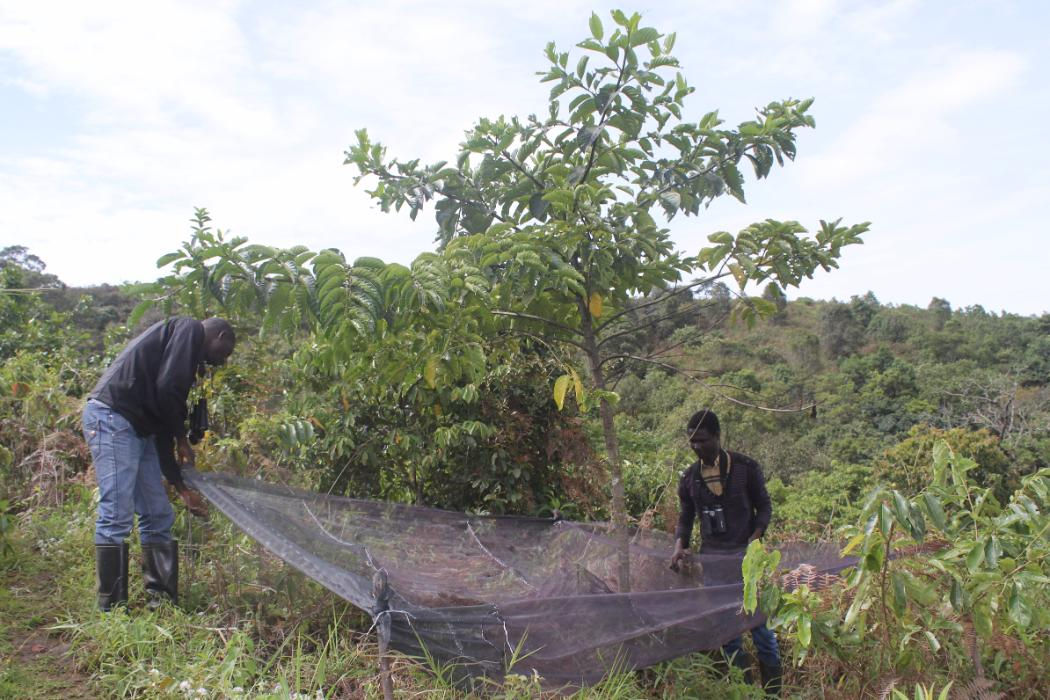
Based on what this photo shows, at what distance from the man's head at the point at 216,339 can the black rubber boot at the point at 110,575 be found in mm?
962

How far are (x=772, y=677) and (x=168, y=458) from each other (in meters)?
3.02

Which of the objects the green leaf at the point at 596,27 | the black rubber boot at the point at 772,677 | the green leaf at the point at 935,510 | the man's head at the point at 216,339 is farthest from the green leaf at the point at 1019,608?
the man's head at the point at 216,339

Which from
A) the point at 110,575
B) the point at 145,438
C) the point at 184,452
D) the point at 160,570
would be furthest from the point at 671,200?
the point at 110,575

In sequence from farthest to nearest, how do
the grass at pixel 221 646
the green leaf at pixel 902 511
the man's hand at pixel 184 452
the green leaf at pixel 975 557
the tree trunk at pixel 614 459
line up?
the man's hand at pixel 184 452
the tree trunk at pixel 614 459
the grass at pixel 221 646
the green leaf at pixel 975 557
the green leaf at pixel 902 511

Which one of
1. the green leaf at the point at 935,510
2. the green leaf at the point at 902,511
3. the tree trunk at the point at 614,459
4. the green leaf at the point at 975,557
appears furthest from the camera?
the tree trunk at the point at 614,459

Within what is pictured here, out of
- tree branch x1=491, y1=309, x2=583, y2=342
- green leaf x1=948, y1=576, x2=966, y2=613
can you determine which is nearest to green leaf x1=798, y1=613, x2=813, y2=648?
green leaf x1=948, y1=576, x2=966, y2=613

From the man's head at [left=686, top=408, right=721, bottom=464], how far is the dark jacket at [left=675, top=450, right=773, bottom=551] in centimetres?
13

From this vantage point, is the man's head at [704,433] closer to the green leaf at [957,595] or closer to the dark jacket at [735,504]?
the dark jacket at [735,504]

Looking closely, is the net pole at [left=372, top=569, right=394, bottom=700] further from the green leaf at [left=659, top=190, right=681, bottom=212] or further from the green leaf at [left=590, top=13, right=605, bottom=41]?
the green leaf at [left=590, top=13, right=605, bottom=41]

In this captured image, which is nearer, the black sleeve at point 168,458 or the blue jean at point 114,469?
the blue jean at point 114,469

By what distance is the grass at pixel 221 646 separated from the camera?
2.88 metres

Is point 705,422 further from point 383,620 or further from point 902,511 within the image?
point 383,620

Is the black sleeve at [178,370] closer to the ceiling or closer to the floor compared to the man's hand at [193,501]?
closer to the ceiling

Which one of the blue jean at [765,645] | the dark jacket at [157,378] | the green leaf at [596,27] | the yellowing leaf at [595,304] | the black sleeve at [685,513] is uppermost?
the green leaf at [596,27]
